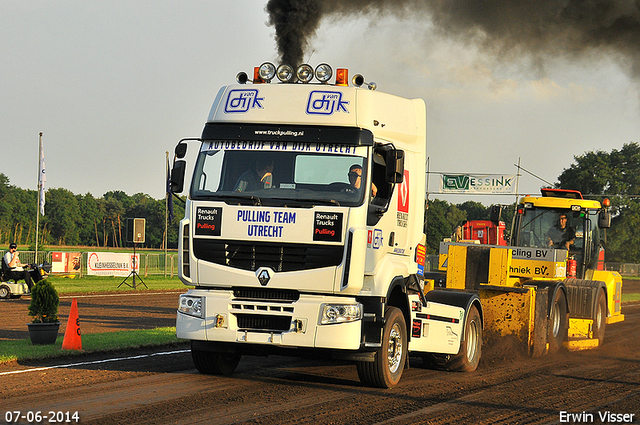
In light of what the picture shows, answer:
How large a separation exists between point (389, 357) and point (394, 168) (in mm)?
2457

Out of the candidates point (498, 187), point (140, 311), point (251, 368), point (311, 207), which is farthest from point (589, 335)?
point (498, 187)

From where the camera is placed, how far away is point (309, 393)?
8758mm

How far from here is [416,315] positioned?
33.4 ft

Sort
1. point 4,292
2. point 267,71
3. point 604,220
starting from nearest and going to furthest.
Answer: point 267,71 < point 604,220 < point 4,292

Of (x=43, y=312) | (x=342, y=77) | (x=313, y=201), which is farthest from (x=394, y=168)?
(x=43, y=312)

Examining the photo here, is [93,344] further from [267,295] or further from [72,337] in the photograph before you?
[267,295]

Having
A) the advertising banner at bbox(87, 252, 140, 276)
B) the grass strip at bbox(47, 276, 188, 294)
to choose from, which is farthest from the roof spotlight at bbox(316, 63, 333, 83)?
the advertising banner at bbox(87, 252, 140, 276)

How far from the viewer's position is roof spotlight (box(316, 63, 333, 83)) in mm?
10008

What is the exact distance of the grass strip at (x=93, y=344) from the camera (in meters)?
11.1

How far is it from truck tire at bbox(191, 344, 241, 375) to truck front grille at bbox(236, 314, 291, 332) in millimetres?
1085

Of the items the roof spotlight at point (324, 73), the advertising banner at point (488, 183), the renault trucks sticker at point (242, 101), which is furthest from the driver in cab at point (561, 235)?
the advertising banner at point (488, 183)

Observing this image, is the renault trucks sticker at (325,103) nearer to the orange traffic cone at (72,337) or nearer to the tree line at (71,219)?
the orange traffic cone at (72,337)

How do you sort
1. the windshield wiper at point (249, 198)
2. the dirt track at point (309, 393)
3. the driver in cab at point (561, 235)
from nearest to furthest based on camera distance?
the dirt track at point (309, 393) → the windshield wiper at point (249, 198) → the driver in cab at point (561, 235)

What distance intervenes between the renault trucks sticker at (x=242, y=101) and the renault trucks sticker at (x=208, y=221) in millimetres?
1448
